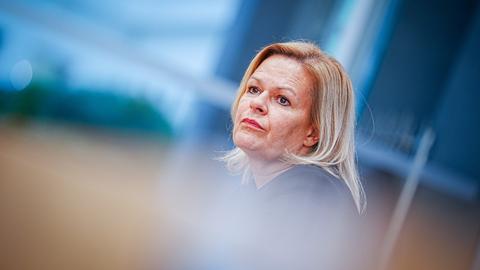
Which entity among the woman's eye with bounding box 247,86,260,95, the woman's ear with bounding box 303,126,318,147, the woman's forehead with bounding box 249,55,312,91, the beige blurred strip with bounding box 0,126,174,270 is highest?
the woman's forehead with bounding box 249,55,312,91

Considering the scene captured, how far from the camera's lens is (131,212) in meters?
0.41

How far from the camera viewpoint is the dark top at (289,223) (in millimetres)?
512

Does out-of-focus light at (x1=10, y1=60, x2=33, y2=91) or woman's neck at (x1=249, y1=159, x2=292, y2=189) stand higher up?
out-of-focus light at (x1=10, y1=60, x2=33, y2=91)

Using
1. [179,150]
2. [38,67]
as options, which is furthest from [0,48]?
[179,150]

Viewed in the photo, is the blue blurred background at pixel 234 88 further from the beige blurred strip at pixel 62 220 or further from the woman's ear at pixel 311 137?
the beige blurred strip at pixel 62 220

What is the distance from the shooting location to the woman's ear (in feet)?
2.06

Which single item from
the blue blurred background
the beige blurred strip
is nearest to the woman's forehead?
the beige blurred strip

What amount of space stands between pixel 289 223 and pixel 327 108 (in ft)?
0.48

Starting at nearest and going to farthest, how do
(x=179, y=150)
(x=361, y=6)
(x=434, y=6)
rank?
(x=179, y=150) < (x=361, y=6) < (x=434, y=6)

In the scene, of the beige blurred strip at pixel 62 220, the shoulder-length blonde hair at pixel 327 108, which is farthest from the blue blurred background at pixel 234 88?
the beige blurred strip at pixel 62 220

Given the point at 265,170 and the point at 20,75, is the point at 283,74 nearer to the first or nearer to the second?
the point at 265,170

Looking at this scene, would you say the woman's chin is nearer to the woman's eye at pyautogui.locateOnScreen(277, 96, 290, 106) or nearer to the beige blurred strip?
the woman's eye at pyautogui.locateOnScreen(277, 96, 290, 106)

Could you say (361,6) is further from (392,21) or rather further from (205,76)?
(205,76)

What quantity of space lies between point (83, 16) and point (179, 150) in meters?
0.50
